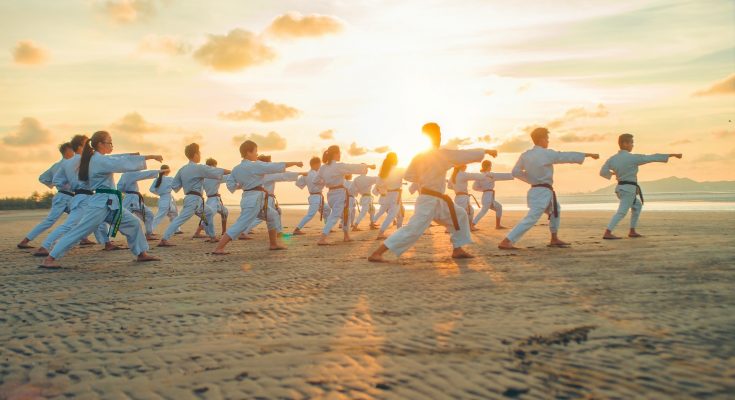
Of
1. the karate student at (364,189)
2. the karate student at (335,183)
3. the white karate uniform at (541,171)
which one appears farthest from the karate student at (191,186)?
the white karate uniform at (541,171)

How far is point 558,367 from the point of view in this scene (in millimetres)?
2682

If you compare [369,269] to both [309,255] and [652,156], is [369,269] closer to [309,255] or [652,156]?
[309,255]

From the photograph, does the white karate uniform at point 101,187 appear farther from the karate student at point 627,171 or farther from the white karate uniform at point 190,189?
the karate student at point 627,171

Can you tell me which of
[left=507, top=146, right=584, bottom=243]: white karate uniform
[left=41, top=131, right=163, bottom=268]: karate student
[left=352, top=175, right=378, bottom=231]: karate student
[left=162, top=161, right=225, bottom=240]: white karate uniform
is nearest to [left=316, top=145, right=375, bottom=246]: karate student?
[left=352, top=175, right=378, bottom=231]: karate student

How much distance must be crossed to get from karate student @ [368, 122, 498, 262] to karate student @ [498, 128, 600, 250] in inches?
59.8

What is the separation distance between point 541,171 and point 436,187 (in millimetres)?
2337

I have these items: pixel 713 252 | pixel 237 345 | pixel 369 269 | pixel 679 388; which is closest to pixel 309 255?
pixel 369 269

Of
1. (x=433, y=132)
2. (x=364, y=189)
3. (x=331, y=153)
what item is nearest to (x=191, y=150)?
(x=331, y=153)

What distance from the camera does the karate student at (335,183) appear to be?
1123 cm

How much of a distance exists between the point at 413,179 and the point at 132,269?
164 inches

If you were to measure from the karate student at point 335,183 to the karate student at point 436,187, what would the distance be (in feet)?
11.6

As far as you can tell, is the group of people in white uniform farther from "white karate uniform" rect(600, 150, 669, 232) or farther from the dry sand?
the dry sand

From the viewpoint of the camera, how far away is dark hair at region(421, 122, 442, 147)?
24.5 ft

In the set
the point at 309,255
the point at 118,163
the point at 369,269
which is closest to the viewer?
the point at 369,269
